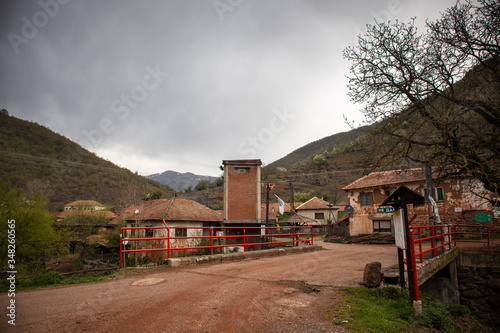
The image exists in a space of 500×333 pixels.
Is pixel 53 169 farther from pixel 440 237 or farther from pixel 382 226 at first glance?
pixel 440 237

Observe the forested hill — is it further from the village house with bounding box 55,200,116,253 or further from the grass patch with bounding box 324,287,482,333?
the grass patch with bounding box 324,287,482,333

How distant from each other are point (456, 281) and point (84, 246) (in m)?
31.0

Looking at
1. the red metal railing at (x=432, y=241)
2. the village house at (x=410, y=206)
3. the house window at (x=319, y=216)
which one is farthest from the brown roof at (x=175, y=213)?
the house window at (x=319, y=216)

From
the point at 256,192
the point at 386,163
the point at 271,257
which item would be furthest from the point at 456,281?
the point at 256,192

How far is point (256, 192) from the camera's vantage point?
1330 inches

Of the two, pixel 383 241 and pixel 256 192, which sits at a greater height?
pixel 256 192

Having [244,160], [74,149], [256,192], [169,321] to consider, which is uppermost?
[74,149]

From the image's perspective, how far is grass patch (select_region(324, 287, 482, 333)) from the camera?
4453 mm

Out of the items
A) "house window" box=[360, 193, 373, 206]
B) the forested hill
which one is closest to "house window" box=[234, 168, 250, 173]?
"house window" box=[360, 193, 373, 206]

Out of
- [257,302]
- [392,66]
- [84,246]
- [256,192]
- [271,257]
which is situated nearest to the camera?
[257,302]

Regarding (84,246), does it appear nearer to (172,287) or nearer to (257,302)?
(172,287)

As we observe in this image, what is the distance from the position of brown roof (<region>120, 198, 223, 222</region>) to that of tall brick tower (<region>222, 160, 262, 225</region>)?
247 cm

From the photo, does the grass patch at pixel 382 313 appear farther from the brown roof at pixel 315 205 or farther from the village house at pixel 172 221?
the brown roof at pixel 315 205

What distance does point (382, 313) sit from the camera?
4.95m
